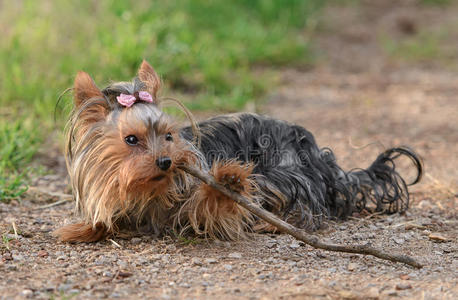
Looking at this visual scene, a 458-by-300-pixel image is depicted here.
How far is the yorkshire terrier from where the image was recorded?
3.74 m

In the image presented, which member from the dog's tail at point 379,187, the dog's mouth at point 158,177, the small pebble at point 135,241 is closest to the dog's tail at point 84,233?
the small pebble at point 135,241

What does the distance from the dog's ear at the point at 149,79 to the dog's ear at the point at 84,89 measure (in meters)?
0.30

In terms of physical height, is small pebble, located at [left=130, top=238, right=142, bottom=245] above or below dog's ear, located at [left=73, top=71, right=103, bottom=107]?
below

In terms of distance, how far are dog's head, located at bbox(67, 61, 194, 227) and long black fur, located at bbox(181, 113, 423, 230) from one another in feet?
1.89

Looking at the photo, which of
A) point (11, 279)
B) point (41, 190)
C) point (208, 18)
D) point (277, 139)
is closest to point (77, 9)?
point (208, 18)

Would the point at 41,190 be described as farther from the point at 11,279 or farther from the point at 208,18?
the point at 208,18

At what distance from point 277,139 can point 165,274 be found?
4.75ft

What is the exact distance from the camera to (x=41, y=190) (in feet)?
17.4

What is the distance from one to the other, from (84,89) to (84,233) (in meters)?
0.86

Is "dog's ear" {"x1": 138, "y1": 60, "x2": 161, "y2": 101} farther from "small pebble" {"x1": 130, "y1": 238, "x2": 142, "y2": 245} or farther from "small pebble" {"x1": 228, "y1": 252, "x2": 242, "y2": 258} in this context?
"small pebble" {"x1": 228, "y1": 252, "x2": 242, "y2": 258}

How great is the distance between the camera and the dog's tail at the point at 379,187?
16.0 ft

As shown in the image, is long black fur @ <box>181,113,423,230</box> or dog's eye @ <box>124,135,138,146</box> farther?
long black fur @ <box>181,113,423,230</box>

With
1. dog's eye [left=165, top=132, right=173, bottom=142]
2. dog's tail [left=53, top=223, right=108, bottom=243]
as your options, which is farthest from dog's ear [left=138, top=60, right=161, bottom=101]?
dog's tail [left=53, top=223, right=108, bottom=243]

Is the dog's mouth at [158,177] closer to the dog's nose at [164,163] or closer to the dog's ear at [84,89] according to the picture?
the dog's nose at [164,163]
